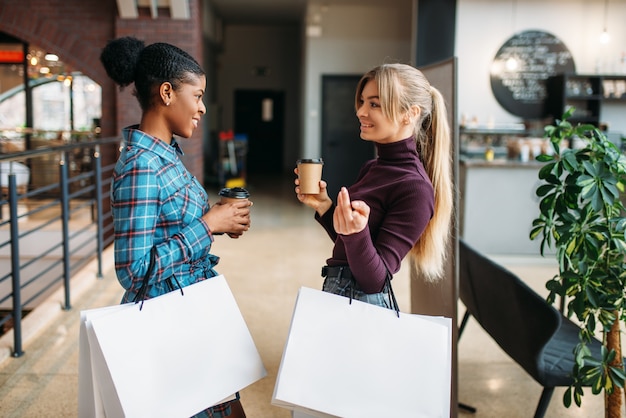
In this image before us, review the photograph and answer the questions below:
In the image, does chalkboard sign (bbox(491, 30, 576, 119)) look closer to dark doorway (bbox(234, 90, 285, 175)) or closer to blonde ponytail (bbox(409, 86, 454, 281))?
blonde ponytail (bbox(409, 86, 454, 281))

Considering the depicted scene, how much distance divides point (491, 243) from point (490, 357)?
110 inches

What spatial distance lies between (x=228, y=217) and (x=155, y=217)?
201mm

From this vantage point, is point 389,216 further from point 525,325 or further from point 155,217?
point 525,325

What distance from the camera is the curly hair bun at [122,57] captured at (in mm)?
1558

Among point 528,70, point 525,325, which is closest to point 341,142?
point 528,70

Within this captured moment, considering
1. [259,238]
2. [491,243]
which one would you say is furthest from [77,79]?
[491,243]

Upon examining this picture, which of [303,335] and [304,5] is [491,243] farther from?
[304,5]

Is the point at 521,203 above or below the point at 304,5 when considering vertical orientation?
below

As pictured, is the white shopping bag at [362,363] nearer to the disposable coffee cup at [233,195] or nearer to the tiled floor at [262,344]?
the disposable coffee cup at [233,195]

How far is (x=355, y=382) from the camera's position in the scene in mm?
1483

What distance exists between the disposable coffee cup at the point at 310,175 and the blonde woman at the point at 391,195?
0.05 m

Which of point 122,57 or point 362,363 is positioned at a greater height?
point 122,57

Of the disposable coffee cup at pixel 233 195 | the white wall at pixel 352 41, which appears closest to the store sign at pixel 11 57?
the white wall at pixel 352 41

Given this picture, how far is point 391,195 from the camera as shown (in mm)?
Answer: 1667
